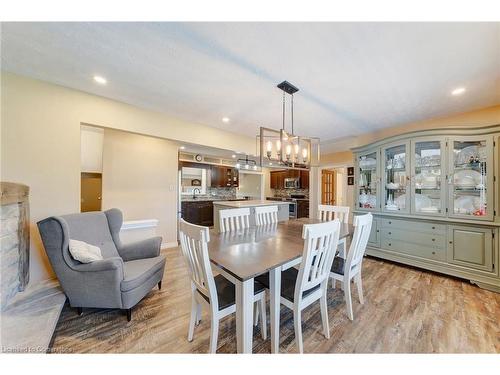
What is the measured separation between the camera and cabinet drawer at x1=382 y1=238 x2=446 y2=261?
273 centimetres

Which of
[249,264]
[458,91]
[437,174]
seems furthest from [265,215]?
[458,91]

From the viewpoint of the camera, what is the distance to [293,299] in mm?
1431

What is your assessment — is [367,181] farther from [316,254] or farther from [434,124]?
[316,254]

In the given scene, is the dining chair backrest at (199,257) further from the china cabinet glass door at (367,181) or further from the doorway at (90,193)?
the doorway at (90,193)

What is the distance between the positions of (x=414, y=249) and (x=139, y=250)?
3.93 meters

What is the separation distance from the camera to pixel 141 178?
12.5ft

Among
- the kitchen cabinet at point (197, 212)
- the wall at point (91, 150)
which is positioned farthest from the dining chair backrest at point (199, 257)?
the kitchen cabinet at point (197, 212)

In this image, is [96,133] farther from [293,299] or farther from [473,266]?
Result: [473,266]

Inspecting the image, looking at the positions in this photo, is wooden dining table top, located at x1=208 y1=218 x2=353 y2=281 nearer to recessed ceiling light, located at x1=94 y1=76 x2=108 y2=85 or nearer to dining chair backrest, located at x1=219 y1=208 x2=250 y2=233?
dining chair backrest, located at x1=219 y1=208 x2=250 y2=233

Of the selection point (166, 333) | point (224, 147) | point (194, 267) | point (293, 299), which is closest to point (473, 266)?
point (293, 299)

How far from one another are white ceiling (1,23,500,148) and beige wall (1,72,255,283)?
17 cm
